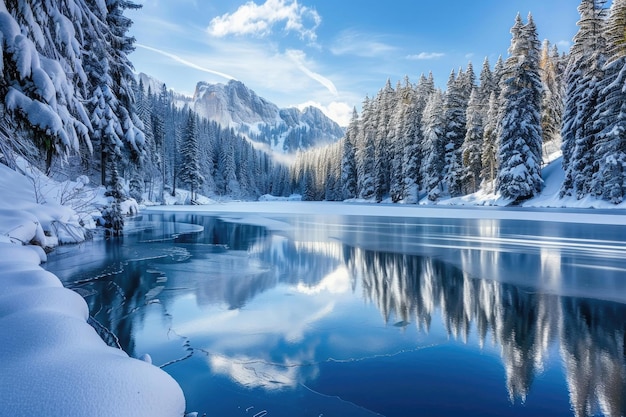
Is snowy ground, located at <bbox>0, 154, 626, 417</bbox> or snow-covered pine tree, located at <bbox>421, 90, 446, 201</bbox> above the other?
snow-covered pine tree, located at <bbox>421, 90, 446, 201</bbox>

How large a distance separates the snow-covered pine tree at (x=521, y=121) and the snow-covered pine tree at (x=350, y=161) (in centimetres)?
3330

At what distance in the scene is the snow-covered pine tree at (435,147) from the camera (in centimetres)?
4262

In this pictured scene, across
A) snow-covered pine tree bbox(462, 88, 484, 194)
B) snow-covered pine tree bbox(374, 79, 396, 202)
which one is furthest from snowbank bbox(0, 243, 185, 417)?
snow-covered pine tree bbox(374, 79, 396, 202)

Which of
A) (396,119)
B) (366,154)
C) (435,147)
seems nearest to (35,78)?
(435,147)

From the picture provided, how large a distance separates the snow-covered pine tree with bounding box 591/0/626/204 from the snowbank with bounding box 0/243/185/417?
2860cm

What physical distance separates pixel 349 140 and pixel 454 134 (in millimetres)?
23954

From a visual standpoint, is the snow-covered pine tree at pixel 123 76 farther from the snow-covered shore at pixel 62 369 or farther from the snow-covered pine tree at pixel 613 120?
the snow-covered pine tree at pixel 613 120

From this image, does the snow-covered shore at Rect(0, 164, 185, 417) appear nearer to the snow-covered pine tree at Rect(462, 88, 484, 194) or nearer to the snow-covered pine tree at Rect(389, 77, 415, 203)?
the snow-covered pine tree at Rect(462, 88, 484, 194)

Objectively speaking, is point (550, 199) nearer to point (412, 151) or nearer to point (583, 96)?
point (583, 96)

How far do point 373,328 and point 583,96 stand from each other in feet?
104

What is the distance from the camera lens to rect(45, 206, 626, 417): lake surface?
9.75ft

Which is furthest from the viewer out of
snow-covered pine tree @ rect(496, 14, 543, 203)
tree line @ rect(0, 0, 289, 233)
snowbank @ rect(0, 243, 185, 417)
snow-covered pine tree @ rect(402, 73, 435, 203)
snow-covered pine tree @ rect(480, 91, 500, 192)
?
snow-covered pine tree @ rect(402, 73, 435, 203)

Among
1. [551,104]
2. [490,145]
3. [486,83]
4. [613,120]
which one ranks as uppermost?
[486,83]

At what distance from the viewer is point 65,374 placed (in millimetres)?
1984
